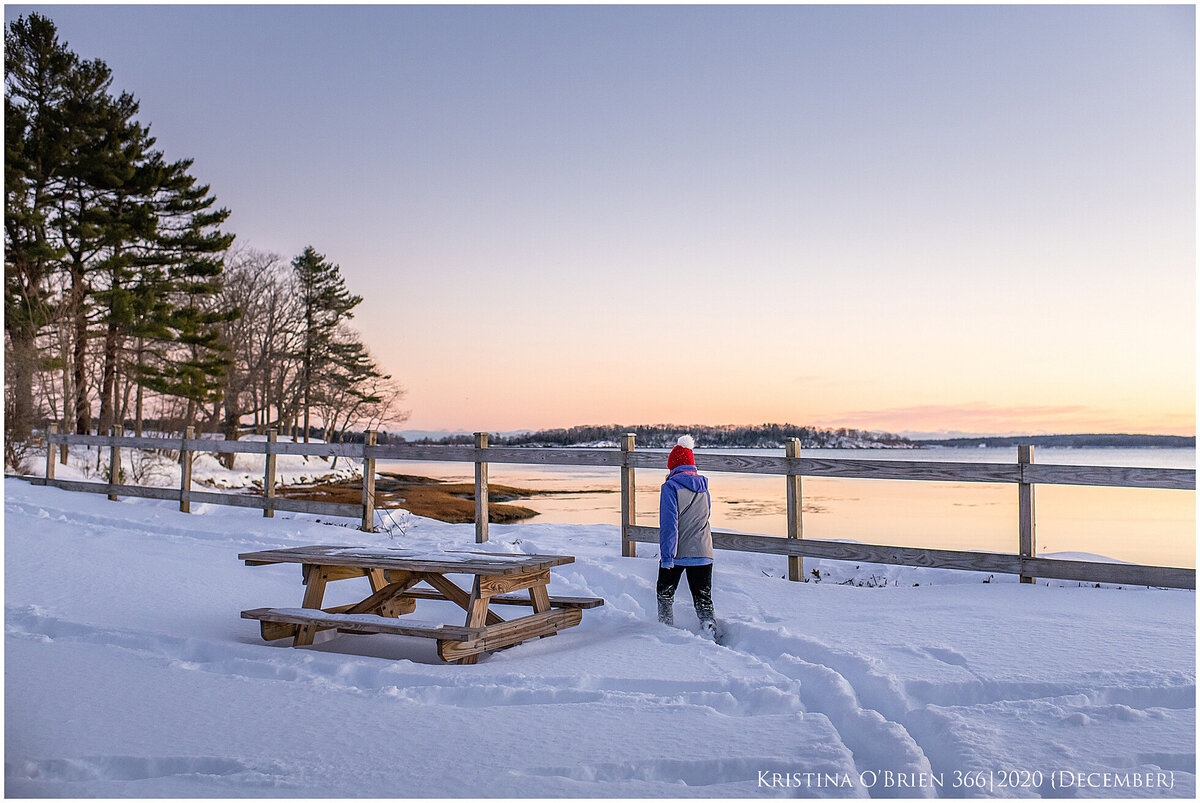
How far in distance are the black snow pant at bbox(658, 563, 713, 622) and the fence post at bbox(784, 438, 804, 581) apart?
237cm

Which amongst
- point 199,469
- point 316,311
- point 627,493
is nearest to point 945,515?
point 627,493

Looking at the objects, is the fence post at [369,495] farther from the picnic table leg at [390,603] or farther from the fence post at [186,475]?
the picnic table leg at [390,603]

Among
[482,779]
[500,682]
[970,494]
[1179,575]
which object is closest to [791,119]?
[1179,575]

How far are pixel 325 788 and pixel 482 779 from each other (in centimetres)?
64

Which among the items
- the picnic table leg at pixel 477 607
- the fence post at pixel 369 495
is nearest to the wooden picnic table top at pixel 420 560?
the picnic table leg at pixel 477 607

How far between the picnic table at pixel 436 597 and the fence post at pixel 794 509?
2.91m

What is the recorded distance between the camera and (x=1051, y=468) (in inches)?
311

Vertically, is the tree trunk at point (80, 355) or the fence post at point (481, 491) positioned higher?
the tree trunk at point (80, 355)

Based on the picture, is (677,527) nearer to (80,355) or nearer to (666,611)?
(666,611)

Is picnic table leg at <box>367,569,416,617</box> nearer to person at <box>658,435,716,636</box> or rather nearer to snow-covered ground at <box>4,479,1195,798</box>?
snow-covered ground at <box>4,479,1195,798</box>

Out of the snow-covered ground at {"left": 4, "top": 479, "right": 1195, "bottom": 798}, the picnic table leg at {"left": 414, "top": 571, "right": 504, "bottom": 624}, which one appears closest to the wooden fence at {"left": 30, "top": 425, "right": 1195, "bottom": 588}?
the snow-covered ground at {"left": 4, "top": 479, "right": 1195, "bottom": 798}

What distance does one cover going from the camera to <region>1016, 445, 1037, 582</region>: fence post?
A: 803cm

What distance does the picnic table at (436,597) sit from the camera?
18.9 ft

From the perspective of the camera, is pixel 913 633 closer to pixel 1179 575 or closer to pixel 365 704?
pixel 1179 575
